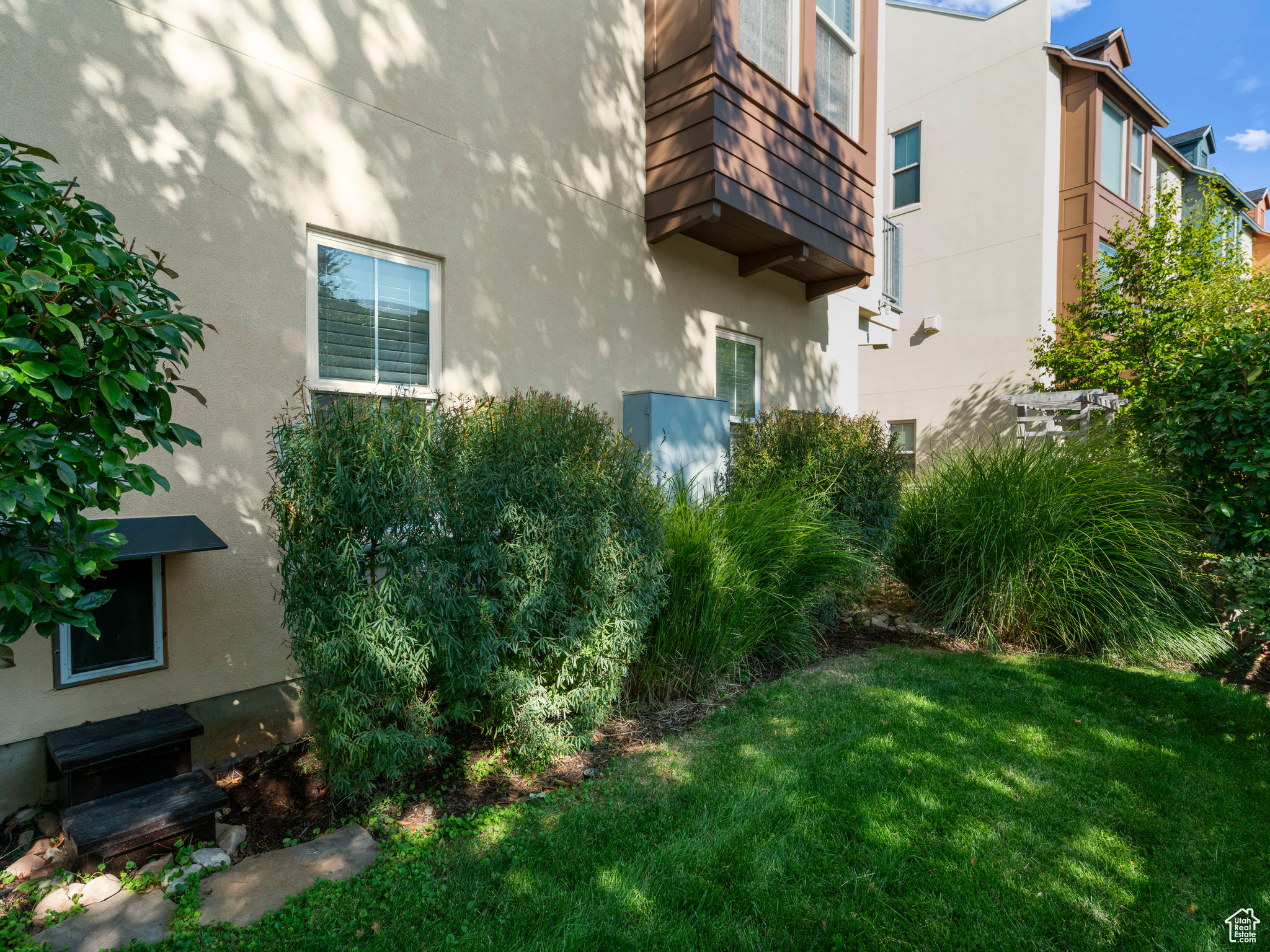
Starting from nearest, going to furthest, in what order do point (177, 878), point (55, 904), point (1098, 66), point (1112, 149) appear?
1. point (55, 904)
2. point (177, 878)
3. point (1098, 66)
4. point (1112, 149)

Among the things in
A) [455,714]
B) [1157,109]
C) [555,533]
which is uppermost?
[1157,109]

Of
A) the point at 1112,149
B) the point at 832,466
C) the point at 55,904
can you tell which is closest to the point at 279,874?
the point at 55,904

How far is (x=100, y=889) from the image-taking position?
2.47 metres

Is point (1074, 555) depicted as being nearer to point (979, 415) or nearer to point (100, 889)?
point (100, 889)

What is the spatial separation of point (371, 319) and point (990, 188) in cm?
1313

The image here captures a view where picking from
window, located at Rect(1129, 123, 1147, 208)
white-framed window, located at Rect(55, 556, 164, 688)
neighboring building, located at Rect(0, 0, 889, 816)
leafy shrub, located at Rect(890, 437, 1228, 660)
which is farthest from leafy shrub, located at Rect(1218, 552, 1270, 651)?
window, located at Rect(1129, 123, 1147, 208)

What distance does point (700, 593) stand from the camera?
14.1 feet

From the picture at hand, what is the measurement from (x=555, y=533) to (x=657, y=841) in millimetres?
1488

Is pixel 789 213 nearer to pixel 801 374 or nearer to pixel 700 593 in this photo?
pixel 801 374

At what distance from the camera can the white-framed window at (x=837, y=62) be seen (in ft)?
24.1

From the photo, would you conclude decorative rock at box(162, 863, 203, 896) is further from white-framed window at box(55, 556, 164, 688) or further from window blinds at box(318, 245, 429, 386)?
window blinds at box(318, 245, 429, 386)

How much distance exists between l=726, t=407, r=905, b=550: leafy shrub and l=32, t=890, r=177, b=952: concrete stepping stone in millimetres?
4626

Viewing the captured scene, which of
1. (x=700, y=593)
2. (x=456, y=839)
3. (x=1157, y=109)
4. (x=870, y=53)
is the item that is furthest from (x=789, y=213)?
(x=1157, y=109)

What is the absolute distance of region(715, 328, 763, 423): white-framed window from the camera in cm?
730
